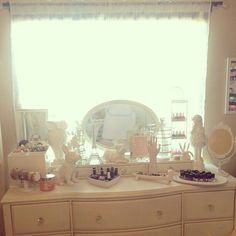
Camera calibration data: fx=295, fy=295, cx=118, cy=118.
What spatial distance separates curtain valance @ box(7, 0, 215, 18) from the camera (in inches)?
82.0

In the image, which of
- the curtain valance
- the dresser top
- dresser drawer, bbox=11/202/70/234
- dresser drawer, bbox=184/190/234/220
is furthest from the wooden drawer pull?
the curtain valance

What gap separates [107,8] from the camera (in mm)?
2135

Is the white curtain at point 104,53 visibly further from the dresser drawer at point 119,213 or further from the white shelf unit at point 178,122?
the dresser drawer at point 119,213

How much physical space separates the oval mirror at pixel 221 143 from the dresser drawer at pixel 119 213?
0.56 m

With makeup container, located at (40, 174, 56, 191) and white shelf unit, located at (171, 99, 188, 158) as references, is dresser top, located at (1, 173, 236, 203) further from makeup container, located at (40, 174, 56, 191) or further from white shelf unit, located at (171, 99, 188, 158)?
white shelf unit, located at (171, 99, 188, 158)

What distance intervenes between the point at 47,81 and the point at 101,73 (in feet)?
1.33

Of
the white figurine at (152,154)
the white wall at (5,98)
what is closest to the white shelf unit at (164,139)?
the white figurine at (152,154)

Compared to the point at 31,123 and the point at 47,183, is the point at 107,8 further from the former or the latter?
the point at 47,183

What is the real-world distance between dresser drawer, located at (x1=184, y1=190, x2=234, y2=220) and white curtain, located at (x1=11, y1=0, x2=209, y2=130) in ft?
2.24

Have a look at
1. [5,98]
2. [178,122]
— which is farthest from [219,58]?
[5,98]

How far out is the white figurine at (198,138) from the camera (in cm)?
212

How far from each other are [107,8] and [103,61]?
379 millimetres

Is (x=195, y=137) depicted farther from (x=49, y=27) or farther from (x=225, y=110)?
(x=49, y=27)

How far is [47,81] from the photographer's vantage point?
2186 millimetres
